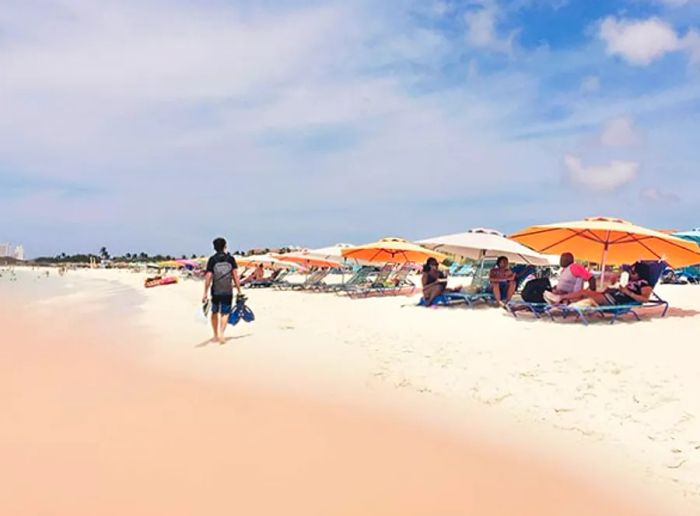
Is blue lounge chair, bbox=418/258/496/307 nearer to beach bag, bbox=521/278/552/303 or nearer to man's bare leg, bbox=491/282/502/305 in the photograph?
man's bare leg, bbox=491/282/502/305

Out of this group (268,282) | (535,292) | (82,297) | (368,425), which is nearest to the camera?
(368,425)

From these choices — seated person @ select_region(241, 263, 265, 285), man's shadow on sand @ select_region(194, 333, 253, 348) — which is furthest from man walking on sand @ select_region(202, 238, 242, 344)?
seated person @ select_region(241, 263, 265, 285)

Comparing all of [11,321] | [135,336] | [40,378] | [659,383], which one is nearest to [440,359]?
[659,383]

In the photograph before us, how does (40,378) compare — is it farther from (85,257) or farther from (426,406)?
(85,257)

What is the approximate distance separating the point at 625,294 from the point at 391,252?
8.03m

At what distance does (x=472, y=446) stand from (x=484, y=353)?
98.9 inches

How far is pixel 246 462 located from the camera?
132 inches

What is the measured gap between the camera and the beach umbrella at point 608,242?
8812 millimetres

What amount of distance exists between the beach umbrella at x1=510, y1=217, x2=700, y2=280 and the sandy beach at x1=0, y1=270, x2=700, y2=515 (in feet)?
6.46

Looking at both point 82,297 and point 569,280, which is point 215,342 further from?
point 82,297

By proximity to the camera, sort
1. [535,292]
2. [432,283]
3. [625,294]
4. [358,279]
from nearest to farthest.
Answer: [625,294]
[535,292]
[432,283]
[358,279]

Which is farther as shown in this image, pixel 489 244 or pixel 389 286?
pixel 389 286

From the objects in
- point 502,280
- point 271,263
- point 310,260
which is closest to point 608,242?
point 502,280

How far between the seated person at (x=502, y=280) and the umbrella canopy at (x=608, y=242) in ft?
1.90
